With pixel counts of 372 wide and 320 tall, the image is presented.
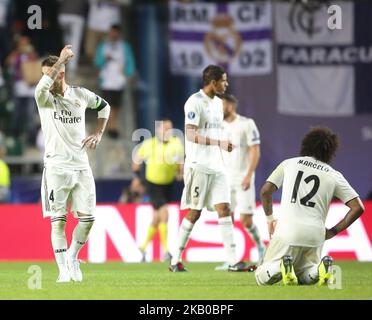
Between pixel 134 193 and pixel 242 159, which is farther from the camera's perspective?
pixel 134 193

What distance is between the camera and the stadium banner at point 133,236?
674 inches

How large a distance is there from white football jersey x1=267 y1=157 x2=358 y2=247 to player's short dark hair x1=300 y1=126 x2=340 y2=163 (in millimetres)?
69

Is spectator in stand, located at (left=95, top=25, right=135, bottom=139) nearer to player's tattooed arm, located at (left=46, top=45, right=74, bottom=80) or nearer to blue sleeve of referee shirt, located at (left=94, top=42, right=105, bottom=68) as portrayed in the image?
blue sleeve of referee shirt, located at (left=94, top=42, right=105, bottom=68)

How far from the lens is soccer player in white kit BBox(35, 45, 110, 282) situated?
1107 centimetres

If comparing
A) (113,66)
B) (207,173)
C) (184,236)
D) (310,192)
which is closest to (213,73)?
(207,173)

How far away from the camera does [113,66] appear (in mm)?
21062

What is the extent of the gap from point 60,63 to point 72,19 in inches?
419

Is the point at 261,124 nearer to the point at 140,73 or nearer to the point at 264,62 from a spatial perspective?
the point at 264,62

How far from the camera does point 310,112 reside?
66.8 ft

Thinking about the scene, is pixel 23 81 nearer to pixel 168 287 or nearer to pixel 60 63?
pixel 60 63

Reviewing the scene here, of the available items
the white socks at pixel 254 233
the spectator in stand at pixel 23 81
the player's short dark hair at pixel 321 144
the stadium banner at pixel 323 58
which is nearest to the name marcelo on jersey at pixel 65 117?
the player's short dark hair at pixel 321 144

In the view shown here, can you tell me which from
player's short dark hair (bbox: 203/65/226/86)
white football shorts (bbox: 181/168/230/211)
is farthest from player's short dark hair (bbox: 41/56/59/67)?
white football shorts (bbox: 181/168/230/211)
